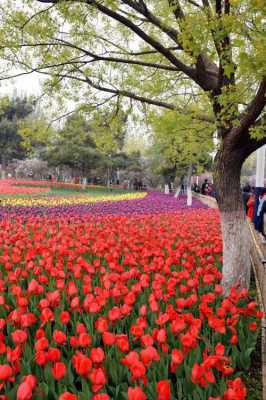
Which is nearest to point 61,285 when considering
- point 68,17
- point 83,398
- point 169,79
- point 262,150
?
point 83,398

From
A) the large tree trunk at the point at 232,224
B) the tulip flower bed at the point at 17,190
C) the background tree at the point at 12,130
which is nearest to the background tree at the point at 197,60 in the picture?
the large tree trunk at the point at 232,224

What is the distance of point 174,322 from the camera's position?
336cm

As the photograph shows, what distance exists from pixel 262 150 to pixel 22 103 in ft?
168

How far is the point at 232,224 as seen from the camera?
Result: 19.0 feet

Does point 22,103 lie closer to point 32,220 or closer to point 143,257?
point 32,220

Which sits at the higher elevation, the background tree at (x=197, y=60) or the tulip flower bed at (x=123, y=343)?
the background tree at (x=197, y=60)

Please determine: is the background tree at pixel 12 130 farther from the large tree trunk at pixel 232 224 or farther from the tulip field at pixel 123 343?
the tulip field at pixel 123 343

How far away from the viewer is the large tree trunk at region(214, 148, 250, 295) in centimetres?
566

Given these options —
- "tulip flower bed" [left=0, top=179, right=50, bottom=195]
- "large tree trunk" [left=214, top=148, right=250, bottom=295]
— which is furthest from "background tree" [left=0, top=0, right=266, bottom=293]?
"tulip flower bed" [left=0, top=179, right=50, bottom=195]

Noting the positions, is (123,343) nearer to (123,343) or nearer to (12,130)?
(123,343)

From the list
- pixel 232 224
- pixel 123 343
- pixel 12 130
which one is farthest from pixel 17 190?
pixel 12 130

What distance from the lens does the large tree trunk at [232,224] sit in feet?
18.6

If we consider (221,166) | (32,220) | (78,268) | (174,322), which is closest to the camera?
(174,322)

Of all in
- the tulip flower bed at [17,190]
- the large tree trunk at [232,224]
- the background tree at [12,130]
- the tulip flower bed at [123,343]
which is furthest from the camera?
the background tree at [12,130]
